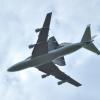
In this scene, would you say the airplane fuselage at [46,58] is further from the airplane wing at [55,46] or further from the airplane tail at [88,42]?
the airplane wing at [55,46]

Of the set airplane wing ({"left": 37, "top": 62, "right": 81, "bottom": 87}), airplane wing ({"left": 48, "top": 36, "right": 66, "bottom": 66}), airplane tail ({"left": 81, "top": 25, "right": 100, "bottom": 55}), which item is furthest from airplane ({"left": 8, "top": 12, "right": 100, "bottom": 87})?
airplane wing ({"left": 37, "top": 62, "right": 81, "bottom": 87})

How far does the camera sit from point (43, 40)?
134750 millimetres

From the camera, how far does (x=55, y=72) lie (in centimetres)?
14925

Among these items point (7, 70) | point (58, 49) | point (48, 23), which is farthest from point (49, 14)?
point (7, 70)

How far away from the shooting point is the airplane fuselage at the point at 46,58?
134 meters

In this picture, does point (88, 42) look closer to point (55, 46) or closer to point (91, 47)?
point (91, 47)

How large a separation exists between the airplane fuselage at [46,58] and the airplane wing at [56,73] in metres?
9.51

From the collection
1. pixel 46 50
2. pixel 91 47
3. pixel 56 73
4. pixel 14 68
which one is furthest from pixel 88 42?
pixel 14 68

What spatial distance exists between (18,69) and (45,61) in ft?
24.8

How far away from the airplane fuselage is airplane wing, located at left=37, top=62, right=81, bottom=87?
9.51 metres

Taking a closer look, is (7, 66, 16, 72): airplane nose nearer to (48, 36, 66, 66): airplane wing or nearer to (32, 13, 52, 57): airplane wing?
(32, 13, 52, 57): airplane wing

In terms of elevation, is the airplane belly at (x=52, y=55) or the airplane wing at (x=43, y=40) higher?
the airplane wing at (x=43, y=40)

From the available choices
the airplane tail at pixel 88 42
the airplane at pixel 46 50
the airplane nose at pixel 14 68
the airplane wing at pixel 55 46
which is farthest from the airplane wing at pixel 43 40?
the airplane tail at pixel 88 42

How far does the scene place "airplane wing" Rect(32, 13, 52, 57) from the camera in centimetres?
13038
